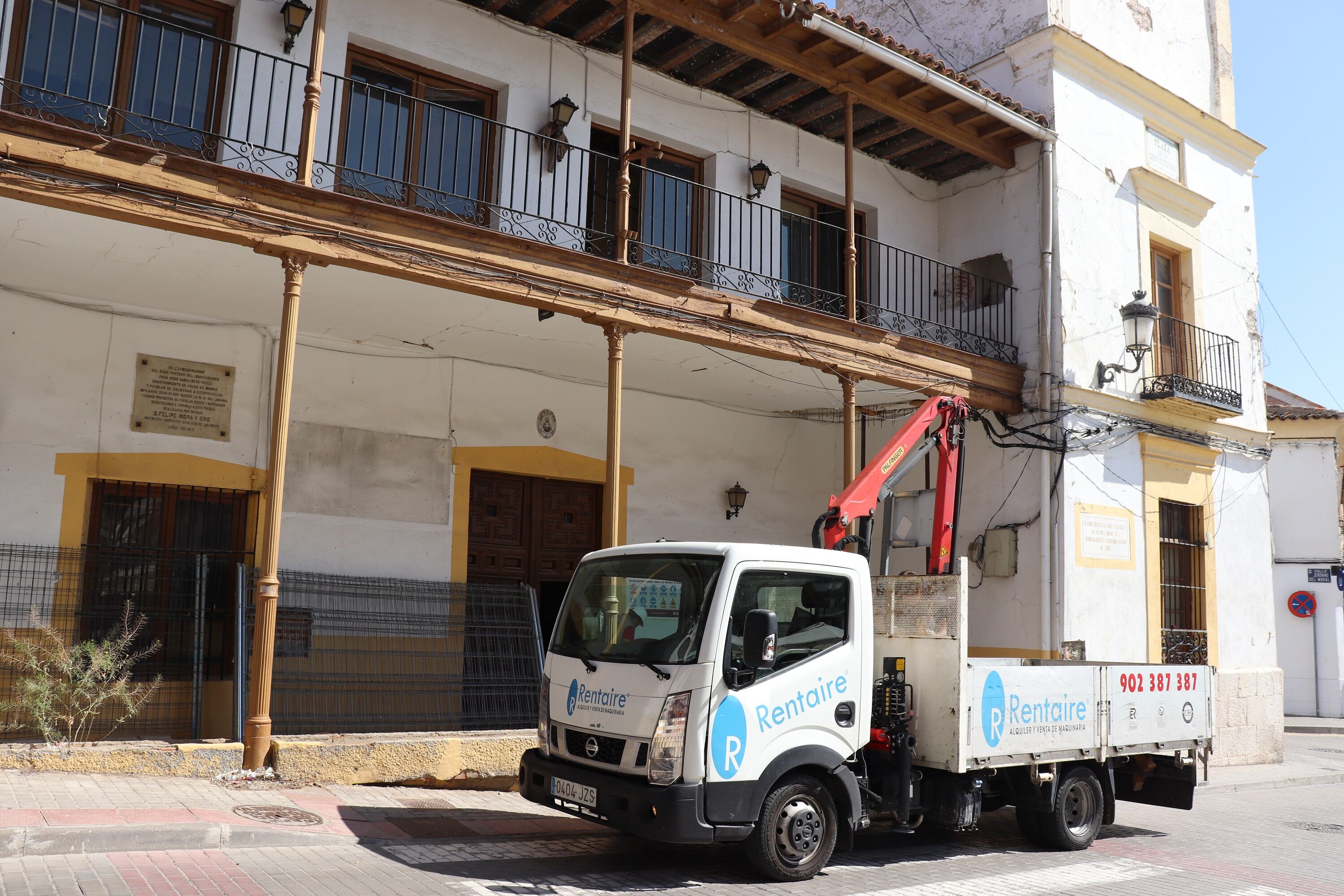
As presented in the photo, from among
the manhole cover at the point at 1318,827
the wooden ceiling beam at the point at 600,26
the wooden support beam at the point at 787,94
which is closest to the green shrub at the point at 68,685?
the wooden ceiling beam at the point at 600,26

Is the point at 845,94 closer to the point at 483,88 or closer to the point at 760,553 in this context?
the point at 483,88

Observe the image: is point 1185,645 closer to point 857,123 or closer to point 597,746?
point 857,123

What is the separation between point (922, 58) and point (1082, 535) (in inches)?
221

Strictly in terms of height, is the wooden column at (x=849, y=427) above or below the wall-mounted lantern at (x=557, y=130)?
below

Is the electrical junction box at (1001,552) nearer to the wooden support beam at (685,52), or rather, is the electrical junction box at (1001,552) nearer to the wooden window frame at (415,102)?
the wooden support beam at (685,52)

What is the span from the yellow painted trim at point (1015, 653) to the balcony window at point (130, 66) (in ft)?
30.8

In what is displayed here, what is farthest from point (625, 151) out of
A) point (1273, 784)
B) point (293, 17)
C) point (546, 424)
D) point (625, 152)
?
point (1273, 784)

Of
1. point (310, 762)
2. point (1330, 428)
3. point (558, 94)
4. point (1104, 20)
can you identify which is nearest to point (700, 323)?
point (558, 94)

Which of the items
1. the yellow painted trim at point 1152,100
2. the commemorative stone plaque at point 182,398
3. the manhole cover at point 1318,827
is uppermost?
the yellow painted trim at point 1152,100

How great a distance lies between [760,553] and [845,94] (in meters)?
6.46

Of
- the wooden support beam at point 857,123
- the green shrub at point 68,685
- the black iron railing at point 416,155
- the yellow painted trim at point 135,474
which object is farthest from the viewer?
the wooden support beam at point 857,123

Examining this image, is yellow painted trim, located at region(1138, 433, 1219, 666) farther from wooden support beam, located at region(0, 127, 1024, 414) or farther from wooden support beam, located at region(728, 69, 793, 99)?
wooden support beam, located at region(728, 69, 793, 99)

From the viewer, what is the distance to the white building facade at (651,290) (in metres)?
8.55

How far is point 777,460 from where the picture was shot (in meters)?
13.9
